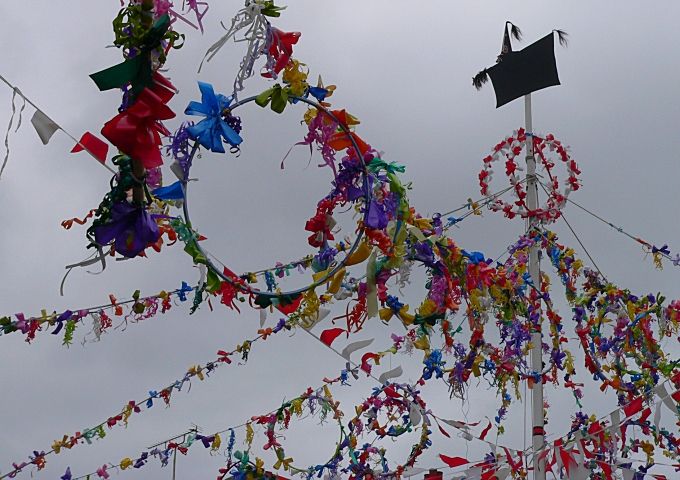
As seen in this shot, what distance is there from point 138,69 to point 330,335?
183cm

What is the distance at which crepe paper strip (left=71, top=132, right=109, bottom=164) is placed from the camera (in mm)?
3809

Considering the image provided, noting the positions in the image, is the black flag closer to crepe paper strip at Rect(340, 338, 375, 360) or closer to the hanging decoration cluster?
the hanging decoration cluster

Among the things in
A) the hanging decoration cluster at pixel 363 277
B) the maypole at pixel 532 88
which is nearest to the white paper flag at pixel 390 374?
the hanging decoration cluster at pixel 363 277

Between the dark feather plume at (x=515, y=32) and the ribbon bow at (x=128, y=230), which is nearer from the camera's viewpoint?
the ribbon bow at (x=128, y=230)

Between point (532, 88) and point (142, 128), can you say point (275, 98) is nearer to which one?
point (142, 128)

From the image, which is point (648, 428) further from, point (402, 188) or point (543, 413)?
point (402, 188)

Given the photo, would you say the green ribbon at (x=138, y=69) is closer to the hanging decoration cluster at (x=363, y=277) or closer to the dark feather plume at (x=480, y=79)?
the hanging decoration cluster at (x=363, y=277)

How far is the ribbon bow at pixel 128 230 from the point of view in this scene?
3705mm

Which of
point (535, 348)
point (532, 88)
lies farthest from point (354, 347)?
point (532, 88)

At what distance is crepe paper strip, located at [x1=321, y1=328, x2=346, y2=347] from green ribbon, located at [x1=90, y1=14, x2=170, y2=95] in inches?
69.1

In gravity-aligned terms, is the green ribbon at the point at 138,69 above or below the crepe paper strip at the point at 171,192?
above

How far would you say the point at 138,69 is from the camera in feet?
11.9

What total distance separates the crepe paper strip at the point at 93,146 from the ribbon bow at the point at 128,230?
9.5 inches

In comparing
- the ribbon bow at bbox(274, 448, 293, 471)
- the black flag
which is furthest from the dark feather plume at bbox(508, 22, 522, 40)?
the ribbon bow at bbox(274, 448, 293, 471)
